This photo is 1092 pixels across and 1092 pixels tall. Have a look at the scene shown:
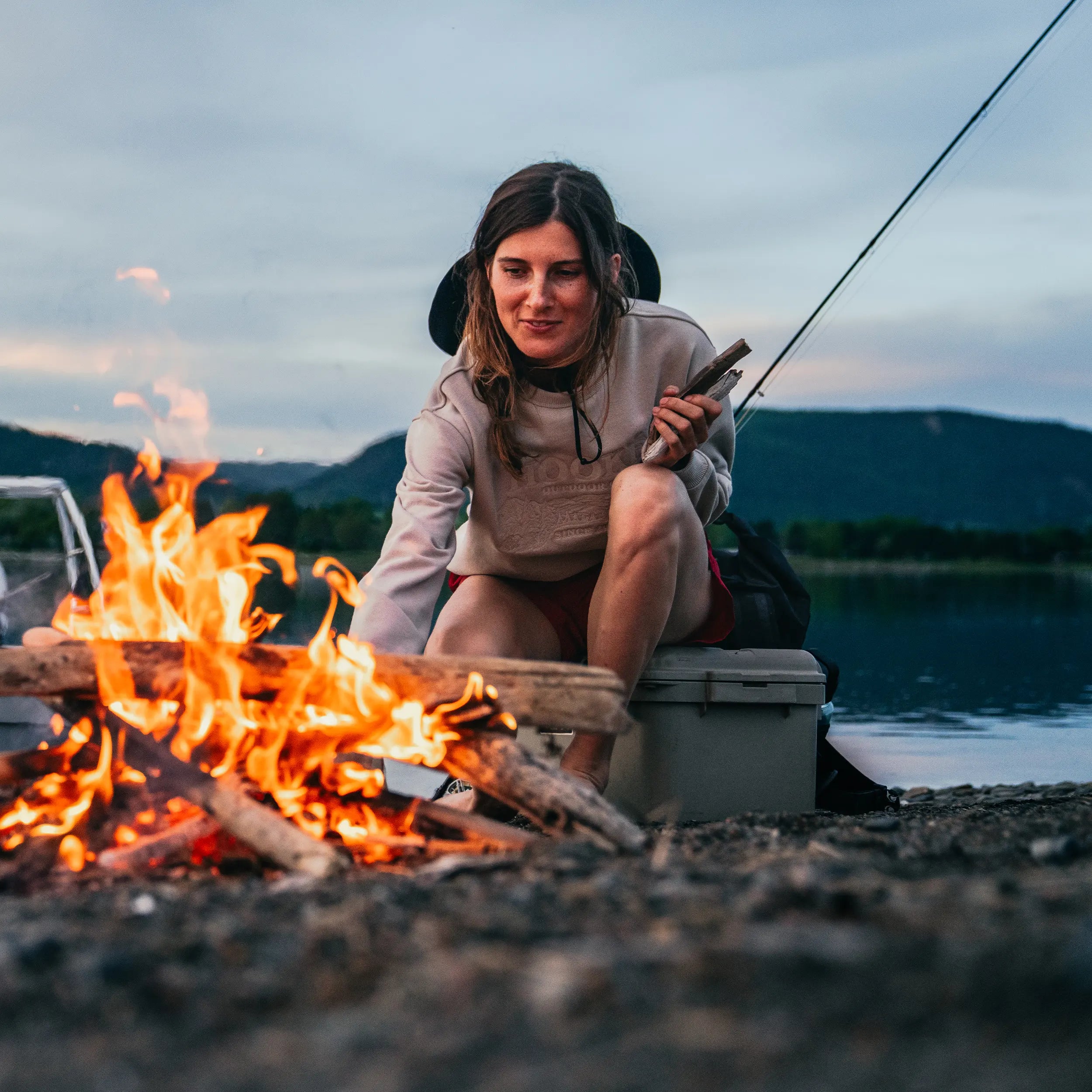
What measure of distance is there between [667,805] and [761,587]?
749 mm

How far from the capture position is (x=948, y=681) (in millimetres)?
8844

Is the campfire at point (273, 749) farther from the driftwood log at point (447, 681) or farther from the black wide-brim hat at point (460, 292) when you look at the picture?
the black wide-brim hat at point (460, 292)

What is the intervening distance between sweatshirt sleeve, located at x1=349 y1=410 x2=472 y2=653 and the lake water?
1.46ft

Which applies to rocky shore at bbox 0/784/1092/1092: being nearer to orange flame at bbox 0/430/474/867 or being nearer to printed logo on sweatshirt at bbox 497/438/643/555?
orange flame at bbox 0/430/474/867

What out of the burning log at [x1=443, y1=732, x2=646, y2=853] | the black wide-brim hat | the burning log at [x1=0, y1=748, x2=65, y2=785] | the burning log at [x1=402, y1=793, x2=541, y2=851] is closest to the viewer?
the burning log at [x1=443, y1=732, x2=646, y2=853]

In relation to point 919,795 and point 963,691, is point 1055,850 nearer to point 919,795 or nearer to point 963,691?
point 919,795

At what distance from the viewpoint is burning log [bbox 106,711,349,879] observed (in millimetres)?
1983

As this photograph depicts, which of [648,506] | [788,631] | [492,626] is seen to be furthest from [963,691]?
[648,506]

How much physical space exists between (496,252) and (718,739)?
1.45 metres

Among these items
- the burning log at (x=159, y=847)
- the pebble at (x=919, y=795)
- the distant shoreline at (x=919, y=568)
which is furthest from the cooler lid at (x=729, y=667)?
the distant shoreline at (x=919, y=568)

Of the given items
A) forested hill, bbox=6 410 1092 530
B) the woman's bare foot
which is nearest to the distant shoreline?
forested hill, bbox=6 410 1092 530

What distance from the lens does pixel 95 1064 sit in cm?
109

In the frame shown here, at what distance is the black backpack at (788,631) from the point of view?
11.0 feet

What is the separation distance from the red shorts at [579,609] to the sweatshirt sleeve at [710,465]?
0.17 metres
